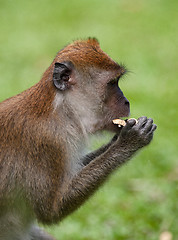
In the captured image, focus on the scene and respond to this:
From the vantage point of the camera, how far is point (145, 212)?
24.8 feet

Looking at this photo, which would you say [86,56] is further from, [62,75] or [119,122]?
[119,122]

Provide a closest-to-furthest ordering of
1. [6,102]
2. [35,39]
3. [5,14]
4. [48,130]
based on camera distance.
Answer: [48,130], [6,102], [35,39], [5,14]

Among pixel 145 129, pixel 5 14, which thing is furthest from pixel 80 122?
pixel 5 14

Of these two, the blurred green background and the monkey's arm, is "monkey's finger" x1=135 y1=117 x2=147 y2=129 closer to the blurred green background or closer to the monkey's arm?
the monkey's arm

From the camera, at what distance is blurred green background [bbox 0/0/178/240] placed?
7387 millimetres

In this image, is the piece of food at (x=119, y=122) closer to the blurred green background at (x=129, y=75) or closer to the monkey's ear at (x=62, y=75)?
the blurred green background at (x=129, y=75)

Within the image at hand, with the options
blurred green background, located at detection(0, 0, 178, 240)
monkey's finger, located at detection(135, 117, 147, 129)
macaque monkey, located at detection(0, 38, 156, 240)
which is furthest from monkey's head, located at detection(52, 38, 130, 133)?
blurred green background, located at detection(0, 0, 178, 240)

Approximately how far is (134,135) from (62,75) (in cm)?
92

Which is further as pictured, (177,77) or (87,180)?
(177,77)

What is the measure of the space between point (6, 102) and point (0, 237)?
1381 mm

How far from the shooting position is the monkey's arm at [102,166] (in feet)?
17.2

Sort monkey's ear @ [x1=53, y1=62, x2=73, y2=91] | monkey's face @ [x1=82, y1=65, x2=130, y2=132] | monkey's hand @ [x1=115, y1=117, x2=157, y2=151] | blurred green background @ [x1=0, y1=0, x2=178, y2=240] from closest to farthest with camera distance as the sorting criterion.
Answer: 1. monkey's ear @ [x1=53, y1=62, x2=73, y2=91]
2. monkey's hand @ [x1=115, y1=117, x2=157, y2=151]
3. monkey's face @ [x1=82, y1=65, x2=130, y2=132]
4. blurred green background @ [x1=0, y1=0, x2=178, y2=240]

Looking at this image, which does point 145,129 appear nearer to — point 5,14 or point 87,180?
point 87,180

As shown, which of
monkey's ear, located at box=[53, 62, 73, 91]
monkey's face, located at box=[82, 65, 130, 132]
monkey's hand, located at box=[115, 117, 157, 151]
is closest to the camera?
monkey's ear, located at box=[53, 62, 73, 91]
